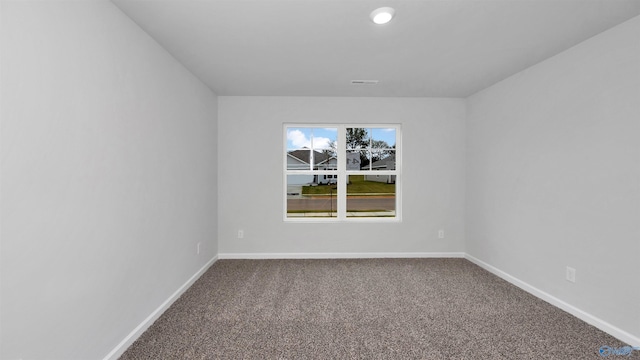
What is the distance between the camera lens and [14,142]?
1.21 m

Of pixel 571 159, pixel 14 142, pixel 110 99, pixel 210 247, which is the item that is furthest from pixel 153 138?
pixel 571 159

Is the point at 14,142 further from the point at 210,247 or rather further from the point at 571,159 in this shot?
the point at 571,159

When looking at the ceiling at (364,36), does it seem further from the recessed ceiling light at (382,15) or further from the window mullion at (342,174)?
the window mullion at (342,174)

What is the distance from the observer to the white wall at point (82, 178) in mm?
1232

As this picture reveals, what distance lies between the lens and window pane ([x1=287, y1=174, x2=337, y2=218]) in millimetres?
4125

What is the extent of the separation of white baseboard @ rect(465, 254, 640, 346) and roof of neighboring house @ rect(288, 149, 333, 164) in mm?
2634

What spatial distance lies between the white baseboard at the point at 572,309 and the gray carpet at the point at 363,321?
0.18 ft

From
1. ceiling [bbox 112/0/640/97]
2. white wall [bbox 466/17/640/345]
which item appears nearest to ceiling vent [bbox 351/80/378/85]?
ceiling [bbox 112/0/640/97]

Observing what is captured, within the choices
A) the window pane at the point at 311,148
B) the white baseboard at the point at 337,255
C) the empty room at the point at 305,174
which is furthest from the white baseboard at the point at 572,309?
the window pane at the point at 311,148

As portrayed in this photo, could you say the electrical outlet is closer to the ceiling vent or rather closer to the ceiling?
the ceiling

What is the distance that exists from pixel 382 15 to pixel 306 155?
8.08ft

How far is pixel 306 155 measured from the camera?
13.5 ft

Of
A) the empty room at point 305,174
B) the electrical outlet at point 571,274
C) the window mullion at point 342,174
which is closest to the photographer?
the empty room at point 305,174

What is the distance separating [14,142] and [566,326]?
12.4 ft
